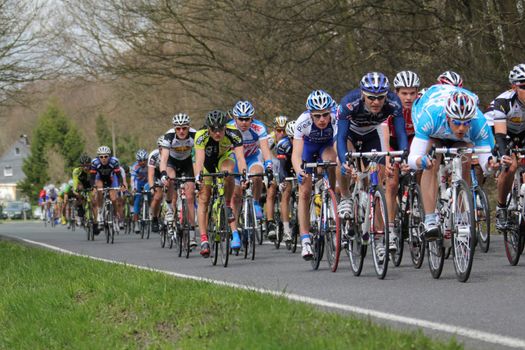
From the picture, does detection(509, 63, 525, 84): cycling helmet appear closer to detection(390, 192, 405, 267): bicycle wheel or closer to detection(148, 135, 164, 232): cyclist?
detection(390, 192, 405, 267): bicycle wheel

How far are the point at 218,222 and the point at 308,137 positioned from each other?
1.60m

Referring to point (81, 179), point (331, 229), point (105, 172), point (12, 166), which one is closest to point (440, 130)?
point (331, 229)

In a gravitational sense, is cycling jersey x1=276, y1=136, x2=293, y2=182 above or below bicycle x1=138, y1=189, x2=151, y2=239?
above

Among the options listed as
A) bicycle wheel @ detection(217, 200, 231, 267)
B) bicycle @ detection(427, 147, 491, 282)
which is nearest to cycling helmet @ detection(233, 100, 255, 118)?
bicycle wheel @ detection(217, 200, 231, 267)

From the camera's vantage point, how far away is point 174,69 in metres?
33.5

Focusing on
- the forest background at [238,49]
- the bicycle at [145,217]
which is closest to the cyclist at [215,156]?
the forest background at [238,49]

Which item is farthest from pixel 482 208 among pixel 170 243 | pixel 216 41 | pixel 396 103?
pixel 216 41

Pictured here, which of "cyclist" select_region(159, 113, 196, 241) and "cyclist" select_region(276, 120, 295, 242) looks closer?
"cyclist" select_region(276, 120, 295, 242)

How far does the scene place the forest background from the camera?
75.5ft

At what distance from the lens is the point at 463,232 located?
1011 centimetres

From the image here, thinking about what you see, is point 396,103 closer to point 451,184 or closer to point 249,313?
point 451,184

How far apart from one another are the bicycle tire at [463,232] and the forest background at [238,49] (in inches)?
384

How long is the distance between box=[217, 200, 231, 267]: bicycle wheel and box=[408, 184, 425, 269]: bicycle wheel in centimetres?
255

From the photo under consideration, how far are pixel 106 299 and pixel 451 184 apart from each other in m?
3.07
